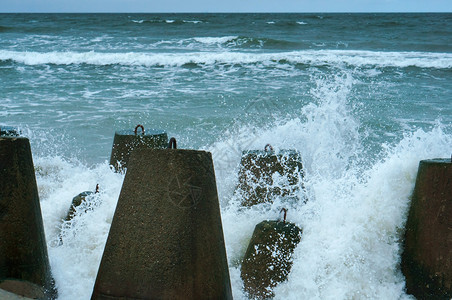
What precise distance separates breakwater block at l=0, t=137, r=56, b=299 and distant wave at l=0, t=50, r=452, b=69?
1677 cm

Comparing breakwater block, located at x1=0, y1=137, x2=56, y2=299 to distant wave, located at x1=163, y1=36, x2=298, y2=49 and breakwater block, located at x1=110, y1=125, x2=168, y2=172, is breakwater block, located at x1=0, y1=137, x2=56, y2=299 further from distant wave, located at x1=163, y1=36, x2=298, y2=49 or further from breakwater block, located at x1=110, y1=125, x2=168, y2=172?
distant wave, located at x1=163, y1=36, x2=298, y2=49

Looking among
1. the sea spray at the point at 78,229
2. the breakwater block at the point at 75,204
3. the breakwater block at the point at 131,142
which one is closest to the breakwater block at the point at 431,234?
the sea spray at the point at 78,229

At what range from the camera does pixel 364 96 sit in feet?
41.5

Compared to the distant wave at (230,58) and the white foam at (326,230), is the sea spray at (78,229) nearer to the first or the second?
the white foam at (326,230)

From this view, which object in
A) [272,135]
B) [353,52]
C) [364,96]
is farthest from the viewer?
[353,52]

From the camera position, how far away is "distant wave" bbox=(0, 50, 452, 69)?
19.5 meters

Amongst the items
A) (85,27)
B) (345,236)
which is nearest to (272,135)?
(345,236)

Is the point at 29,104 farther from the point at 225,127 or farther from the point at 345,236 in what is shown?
the point at 345,236

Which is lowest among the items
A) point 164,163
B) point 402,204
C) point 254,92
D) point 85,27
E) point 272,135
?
point 85,27

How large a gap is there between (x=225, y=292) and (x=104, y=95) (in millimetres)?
11061

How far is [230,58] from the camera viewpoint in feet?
67.4

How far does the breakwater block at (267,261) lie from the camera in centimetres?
369

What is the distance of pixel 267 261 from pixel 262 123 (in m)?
5.71

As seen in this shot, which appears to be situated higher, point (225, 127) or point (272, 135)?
point (272, 135)
